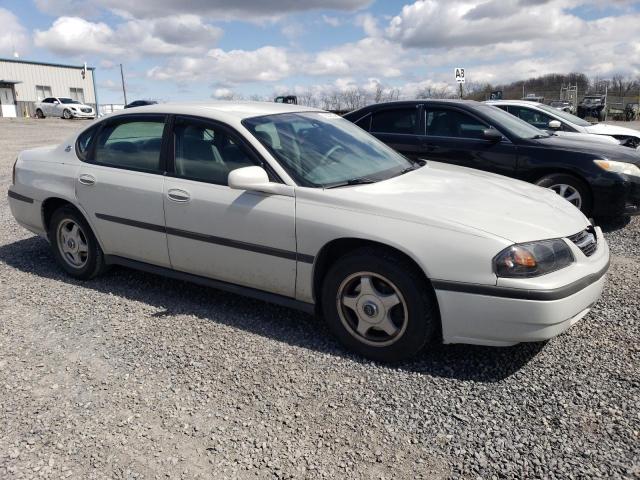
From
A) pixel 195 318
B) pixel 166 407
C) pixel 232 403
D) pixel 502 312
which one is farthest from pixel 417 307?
pixel 195 318

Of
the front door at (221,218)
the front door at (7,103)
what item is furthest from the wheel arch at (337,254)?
the front door at (7,103)

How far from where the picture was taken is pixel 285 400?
2.94 meters

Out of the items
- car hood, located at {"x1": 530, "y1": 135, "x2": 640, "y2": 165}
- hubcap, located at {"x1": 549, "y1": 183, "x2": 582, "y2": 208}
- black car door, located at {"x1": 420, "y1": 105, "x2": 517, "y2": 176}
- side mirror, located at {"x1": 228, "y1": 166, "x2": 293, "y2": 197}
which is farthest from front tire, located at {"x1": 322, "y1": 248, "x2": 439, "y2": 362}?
car hood, located at {"x1": 530, "y1": 135, "x2": 640, "y2": 165}

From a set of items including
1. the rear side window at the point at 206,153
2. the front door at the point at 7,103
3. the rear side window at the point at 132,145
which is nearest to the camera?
the rear side window at the point at 206,153

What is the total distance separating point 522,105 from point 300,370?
28.2ft

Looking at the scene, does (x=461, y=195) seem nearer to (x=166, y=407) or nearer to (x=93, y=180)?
(x=166, y=407)

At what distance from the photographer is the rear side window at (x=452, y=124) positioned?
682 cm

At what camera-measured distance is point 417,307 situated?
3084mm

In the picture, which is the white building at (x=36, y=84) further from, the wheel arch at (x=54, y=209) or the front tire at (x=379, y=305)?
the front tire at (x=379, y=305)

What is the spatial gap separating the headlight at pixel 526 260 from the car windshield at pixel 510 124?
399cm

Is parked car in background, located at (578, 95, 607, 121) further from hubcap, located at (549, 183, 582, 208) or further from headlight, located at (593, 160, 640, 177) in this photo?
hubcap, located at (549, 183, 582, 208)

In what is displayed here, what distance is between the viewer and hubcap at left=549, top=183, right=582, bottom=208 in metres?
6.16

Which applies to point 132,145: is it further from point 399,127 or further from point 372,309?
point 399,127

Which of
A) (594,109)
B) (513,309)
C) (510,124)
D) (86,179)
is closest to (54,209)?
(86,179)
